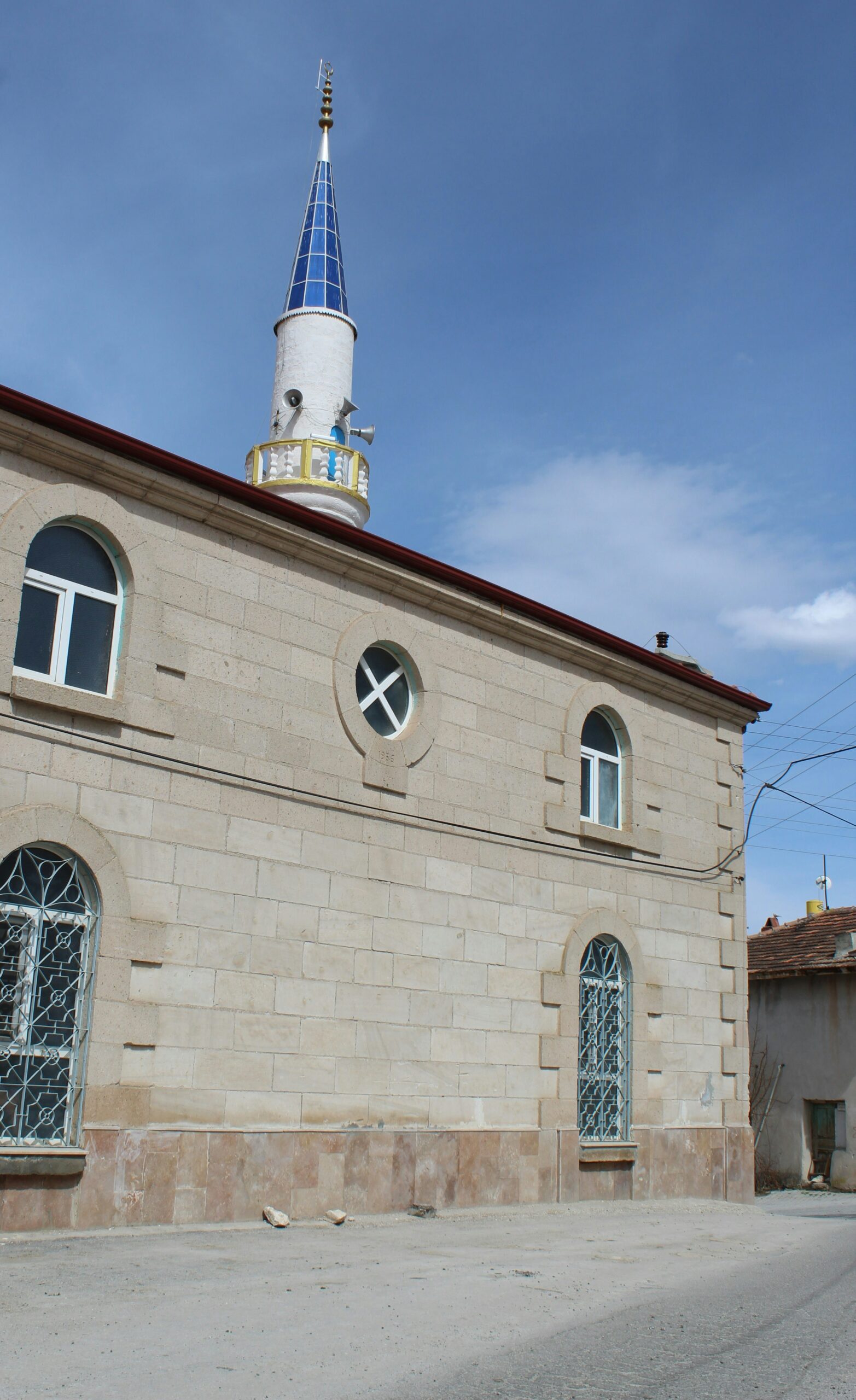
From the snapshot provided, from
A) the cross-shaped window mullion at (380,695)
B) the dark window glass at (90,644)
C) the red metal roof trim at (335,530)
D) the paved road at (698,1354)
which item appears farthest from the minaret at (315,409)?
the paved road at (698,1354)

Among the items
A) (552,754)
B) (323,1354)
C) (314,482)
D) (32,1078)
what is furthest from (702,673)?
(323,1354)

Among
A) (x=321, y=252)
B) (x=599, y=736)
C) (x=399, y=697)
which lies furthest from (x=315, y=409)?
(x=399, y=697)

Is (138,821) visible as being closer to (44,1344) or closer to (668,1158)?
(44,1344)

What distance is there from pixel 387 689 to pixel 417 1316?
266 inches

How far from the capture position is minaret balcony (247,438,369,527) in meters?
21.8

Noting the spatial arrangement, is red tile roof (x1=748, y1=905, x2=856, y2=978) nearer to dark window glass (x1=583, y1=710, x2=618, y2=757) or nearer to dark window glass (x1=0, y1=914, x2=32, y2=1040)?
dark window glass (x1=583, y1=710, x2=618, y2=757)

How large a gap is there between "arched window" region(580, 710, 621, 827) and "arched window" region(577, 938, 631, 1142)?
58.0 inches

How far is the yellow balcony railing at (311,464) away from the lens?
21.8 meters

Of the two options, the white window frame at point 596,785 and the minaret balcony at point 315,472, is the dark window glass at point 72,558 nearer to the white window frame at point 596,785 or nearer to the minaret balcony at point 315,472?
the white window frame at point 596,785

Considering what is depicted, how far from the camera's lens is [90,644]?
10344 millimetres

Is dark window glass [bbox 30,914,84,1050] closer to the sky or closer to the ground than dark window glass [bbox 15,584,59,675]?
closer to the ground

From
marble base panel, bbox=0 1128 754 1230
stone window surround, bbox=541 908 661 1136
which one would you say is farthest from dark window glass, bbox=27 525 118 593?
stone window surround, bbox=541 908 661 1136

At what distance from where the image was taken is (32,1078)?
9.33m

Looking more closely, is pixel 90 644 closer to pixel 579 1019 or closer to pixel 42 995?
pixel 42 995
